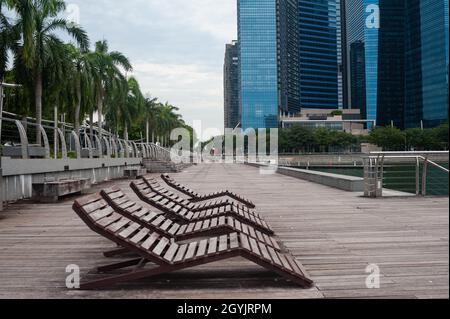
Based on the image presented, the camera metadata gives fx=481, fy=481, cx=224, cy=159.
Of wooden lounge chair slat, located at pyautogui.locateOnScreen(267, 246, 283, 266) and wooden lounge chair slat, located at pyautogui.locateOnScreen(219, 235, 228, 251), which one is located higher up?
wooden lounge chair slat, located at pyautogui.locateOnScreen(219, 235, 228, 251)

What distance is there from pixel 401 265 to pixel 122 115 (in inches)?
1662

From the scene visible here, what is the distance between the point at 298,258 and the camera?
556 centimetres

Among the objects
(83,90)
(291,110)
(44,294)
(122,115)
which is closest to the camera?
(44,294)

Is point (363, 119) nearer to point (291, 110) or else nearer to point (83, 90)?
point (291, 110)

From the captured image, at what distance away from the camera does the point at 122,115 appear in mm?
45344

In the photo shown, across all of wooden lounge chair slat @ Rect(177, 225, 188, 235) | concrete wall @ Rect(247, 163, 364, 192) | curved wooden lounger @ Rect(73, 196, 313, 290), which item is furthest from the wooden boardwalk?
concrete wall @ Rect(247, 163, 364, 192)

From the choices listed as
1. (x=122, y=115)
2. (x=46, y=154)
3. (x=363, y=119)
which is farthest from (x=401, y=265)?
(x=363, y=119)

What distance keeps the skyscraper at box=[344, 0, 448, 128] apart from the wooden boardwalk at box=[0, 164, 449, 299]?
1311 mm

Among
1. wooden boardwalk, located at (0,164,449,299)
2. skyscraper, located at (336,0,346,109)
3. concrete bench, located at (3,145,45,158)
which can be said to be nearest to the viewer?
wooden boardwalk, located at (0,164,449,299)

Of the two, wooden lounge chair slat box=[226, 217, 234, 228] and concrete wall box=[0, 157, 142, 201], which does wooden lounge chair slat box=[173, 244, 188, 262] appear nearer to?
wooden lounge chair slat box=[226, 217, 234, 228]

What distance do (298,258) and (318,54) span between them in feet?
563

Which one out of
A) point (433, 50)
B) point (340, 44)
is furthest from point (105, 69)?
point (340, 44)

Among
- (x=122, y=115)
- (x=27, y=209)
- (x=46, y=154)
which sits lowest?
(x=27, y=209)

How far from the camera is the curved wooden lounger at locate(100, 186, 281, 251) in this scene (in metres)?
5.46
